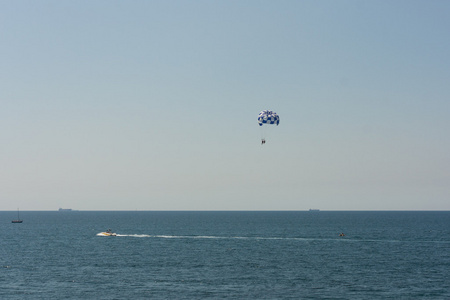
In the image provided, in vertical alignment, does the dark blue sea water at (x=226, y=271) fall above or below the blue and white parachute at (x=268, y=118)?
below

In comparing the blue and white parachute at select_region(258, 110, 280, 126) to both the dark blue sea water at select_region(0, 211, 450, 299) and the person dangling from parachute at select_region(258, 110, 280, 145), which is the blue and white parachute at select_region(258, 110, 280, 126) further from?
the dark blue sea water at select_region(0, 211, 450, 299)

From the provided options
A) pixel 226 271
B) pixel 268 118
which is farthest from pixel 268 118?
pixel 226 271

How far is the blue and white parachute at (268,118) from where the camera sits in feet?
382

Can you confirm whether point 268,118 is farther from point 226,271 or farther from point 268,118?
point 226,271

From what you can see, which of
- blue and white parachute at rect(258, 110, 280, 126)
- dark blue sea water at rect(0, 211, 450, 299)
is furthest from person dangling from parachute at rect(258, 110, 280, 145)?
dark blue sea water at rect(0, 211, 450, 299)

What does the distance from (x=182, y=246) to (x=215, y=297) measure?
77498 millimetres

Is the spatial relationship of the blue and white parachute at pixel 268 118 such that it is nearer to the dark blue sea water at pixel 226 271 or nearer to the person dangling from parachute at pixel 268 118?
the person dangling from parachute at pixel 268 118

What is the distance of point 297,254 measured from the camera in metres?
133

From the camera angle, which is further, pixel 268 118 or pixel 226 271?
pixel 268 118

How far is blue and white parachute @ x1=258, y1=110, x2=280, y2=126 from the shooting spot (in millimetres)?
116394

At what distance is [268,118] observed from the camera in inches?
4606

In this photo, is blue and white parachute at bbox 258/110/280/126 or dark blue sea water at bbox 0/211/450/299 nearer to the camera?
dark blue sea water at bbox 0/211/450/299

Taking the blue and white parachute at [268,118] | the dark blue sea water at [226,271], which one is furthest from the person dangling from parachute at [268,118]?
the dark blue sea water at [226,271]

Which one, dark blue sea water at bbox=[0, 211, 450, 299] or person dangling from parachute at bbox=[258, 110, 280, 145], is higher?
person dangling from parachute at bbox=[258, 110, 280, 145]
